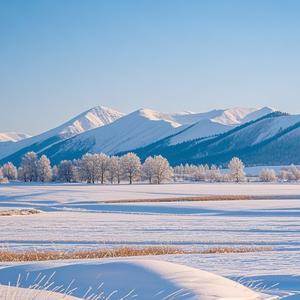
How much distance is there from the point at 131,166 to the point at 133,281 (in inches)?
5419

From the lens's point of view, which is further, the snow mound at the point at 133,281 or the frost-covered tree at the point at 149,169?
the frost-covered tree at the point at 149,169

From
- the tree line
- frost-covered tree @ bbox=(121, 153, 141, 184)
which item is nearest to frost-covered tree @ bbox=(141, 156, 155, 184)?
the tree line

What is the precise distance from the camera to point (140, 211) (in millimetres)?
67438

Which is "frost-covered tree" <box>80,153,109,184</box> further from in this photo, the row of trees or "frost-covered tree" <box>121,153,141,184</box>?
"frost-covered tree" <box>121,153,141,184</box>

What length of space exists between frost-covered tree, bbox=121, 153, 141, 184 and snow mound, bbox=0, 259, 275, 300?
133 meters

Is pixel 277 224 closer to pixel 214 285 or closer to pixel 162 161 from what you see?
pixel 214 285

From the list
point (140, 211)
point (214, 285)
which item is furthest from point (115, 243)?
point (140, 211)

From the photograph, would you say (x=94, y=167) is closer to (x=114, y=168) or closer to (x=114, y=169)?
(x=114, y=168)

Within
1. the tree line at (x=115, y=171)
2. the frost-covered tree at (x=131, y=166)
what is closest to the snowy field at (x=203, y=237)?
the frost-covered tree at (x=131, y=166)

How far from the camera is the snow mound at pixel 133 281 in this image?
438 inches

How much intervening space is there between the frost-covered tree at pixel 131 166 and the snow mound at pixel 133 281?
133m

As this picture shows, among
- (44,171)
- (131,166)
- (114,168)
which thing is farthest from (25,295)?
(44,171)

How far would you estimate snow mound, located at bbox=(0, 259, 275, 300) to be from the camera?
11.1 meters

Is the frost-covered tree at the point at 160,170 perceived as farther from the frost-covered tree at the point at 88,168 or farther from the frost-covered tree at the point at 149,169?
the frost-covered tree at the point at 88,168
